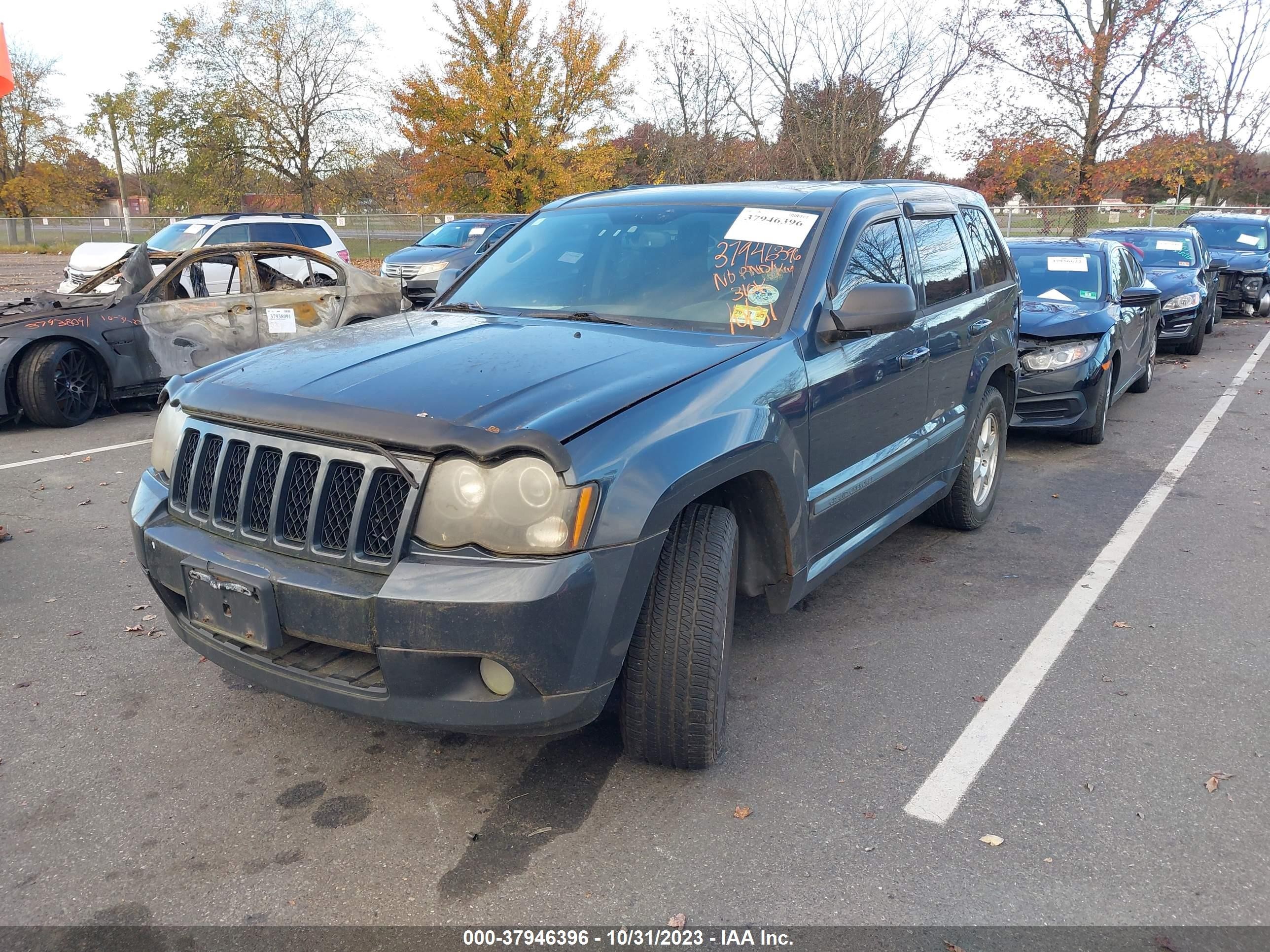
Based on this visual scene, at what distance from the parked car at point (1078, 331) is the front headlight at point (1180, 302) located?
11.5 ft

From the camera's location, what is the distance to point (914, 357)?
169 inches

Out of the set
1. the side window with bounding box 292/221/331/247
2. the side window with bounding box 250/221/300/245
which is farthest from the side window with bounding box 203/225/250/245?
the side window with bounding box 292/221/331/247

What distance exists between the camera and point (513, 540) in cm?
257

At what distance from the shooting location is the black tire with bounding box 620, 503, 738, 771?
9.50 ft

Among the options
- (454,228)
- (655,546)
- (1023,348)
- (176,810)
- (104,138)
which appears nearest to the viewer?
(655,546)

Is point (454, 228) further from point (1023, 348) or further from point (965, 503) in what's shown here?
point (965, 503)

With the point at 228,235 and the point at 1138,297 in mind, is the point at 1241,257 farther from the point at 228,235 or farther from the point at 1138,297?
the point at 228,235

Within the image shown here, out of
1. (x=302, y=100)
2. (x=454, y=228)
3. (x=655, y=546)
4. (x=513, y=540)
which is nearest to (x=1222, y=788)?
(x=655, y=546)

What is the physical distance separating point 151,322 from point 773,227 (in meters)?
6.95

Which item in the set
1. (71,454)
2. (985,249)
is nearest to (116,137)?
(71,454)

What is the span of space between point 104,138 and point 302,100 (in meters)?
11.4

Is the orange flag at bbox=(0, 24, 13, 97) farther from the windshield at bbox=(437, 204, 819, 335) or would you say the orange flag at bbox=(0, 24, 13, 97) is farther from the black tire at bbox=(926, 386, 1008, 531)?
the black tire at bbox=(926, 386, 1008, 531)

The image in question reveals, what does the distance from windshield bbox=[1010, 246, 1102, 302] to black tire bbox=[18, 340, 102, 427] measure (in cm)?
831

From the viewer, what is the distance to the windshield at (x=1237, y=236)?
712 inches
